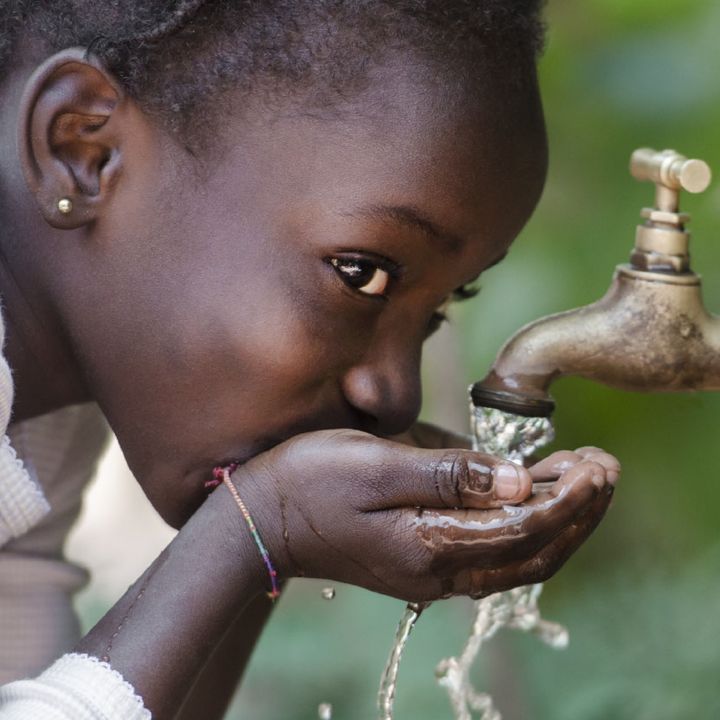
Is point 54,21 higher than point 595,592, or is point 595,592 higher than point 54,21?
point 54,21

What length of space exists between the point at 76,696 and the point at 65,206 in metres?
0.43

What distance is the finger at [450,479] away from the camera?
3.60 ft

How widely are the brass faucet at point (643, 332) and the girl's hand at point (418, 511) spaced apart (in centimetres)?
23

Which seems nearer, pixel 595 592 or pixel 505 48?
pixel 505 48

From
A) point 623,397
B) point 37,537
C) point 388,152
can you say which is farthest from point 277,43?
point 37,537

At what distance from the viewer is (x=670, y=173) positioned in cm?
133

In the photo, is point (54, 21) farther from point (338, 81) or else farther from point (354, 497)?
point (354, 497)

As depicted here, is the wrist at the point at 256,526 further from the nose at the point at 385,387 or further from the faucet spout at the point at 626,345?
the faucet spout at the point at 626,345

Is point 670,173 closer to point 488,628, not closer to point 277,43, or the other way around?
point 277,43

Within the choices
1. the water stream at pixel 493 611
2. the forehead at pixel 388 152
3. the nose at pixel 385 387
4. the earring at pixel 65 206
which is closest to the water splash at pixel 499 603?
the water stream at pixel 493 611

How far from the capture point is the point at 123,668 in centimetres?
120

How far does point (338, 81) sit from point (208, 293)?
0.72 feet

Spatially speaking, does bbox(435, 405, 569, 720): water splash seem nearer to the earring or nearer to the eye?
the eye

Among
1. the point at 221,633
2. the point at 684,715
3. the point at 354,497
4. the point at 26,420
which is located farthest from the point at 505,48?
the point at 684,715
